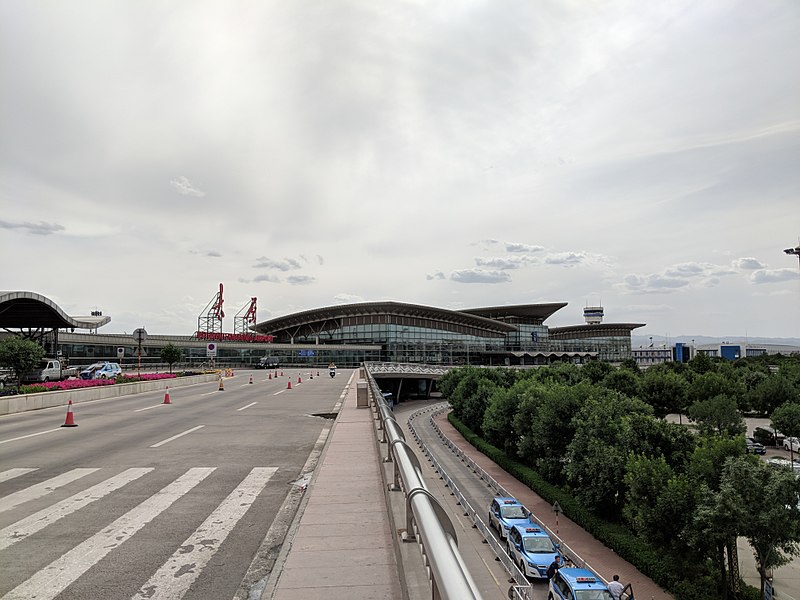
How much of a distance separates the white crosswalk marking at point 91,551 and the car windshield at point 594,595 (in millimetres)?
15171

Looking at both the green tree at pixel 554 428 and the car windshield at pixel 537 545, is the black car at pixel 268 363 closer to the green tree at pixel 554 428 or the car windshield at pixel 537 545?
the green tree at pixel 554 428

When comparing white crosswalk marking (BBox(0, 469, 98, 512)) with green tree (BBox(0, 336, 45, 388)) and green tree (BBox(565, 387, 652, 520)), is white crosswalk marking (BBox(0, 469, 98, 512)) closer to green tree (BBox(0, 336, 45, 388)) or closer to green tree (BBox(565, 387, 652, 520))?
green tree (BBox(0, 336, 45, 388))

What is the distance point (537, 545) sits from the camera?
2439cm

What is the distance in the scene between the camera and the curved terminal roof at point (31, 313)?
49.4 meters

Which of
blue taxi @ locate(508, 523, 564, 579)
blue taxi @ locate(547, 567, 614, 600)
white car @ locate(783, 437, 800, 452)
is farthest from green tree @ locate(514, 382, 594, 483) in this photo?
white car @ locate(783, 437, 800, 452)

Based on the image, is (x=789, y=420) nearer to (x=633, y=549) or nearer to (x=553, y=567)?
(x=633, y=549)

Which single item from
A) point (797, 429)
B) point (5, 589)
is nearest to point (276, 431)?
point (5, 589)

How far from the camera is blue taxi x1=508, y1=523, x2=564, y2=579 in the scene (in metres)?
23.5

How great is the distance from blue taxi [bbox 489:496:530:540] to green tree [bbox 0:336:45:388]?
2670 centimetres

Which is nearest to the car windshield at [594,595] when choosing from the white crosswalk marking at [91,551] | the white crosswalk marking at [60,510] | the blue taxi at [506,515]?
the blue taxi at [506,515]

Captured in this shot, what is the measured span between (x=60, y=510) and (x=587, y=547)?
27572 millimetres

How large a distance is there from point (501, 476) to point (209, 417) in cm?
3031

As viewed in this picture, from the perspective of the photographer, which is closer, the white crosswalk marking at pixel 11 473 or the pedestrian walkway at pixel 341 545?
the pedestrian walkway at pixel 341 545

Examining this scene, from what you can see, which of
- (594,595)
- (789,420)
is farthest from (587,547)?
(789,420)
